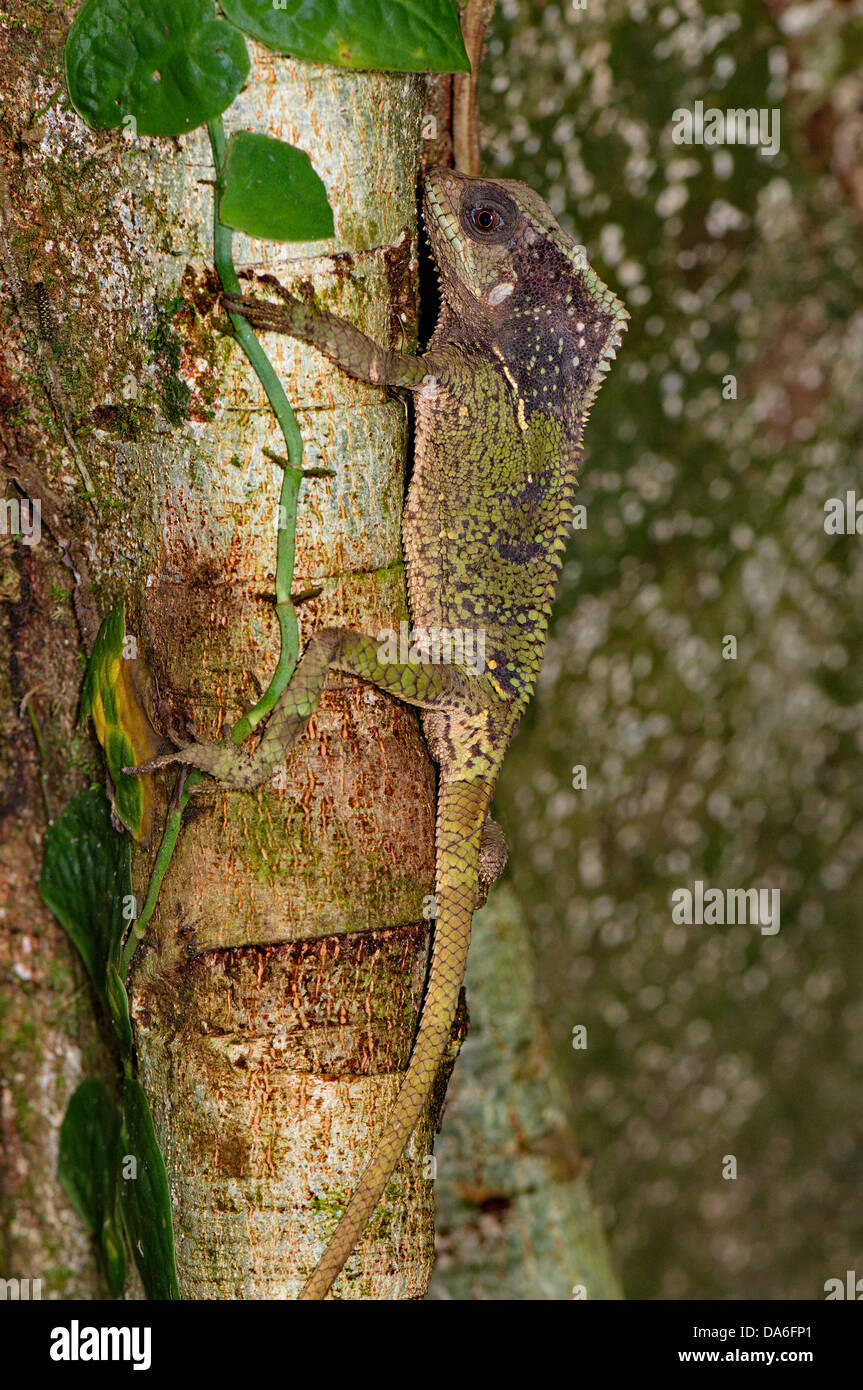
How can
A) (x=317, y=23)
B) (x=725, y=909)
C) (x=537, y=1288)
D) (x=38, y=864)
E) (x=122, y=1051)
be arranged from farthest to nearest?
(x=725, y=909) < (x=537, y=1288) < (x=38, y=864) < (x=122, y=1051) < (x=317, y=23)

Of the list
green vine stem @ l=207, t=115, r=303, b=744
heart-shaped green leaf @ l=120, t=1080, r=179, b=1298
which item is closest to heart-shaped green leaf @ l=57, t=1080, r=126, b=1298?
heart-shaped green leaf @ l=120, t=1080, r=179, b=1298

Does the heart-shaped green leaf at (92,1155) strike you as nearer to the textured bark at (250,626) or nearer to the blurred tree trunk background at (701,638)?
the textured bark at (250,626)

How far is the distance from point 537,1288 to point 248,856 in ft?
3.74

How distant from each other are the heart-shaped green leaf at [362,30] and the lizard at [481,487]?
28cm

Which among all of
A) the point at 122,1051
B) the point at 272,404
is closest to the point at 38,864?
the point at 122,1051

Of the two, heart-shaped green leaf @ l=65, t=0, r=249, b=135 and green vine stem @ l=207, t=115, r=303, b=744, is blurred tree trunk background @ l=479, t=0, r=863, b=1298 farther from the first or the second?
heart-shaped green leaf @ l=65, t=0, r=249, b=135

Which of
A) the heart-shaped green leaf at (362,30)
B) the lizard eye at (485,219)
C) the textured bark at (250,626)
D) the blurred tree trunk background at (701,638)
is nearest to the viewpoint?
the heart-shaped green leaf at (362,30)

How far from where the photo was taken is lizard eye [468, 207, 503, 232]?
148cm

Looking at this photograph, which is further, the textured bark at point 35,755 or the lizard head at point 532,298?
the lizard head at point 532,298

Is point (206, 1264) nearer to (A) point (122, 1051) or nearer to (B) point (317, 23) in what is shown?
(A) point (122, 1051)

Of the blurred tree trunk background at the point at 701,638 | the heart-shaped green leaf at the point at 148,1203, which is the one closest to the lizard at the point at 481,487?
the heart-shaped green leaf at the point at 148,1203

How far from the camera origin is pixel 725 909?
2527mm

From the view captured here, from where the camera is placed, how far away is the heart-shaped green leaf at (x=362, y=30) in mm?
1071

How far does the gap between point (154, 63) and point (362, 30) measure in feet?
0.72
